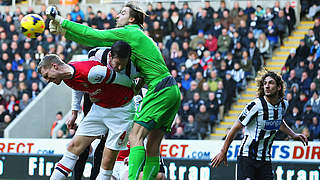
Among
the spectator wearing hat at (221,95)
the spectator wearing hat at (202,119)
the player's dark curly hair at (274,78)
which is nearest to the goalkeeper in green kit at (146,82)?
the player's dark curly hair at (274,78)

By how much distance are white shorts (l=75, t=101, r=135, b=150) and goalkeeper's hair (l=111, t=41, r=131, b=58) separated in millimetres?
877

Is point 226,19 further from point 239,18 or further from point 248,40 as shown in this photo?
point 248,40

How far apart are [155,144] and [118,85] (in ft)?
2.69

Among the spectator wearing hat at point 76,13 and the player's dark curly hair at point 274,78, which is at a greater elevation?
the spectator wearing hat at point 76,13

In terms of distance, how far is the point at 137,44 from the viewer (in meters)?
7.43

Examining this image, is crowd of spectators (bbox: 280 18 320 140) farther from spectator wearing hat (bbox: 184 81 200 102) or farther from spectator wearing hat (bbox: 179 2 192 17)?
spectator wearing hat (bbox: 179 2 192 17)

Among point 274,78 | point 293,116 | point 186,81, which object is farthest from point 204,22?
point 274,78

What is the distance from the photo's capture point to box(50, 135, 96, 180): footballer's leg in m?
7.67

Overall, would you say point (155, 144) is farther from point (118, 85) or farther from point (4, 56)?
point (4, 56)

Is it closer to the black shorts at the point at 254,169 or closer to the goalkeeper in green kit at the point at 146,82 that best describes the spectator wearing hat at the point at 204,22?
the black shorts at the point at 254,169

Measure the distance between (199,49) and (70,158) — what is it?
1133cm

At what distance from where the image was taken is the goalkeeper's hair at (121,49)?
23.7ft

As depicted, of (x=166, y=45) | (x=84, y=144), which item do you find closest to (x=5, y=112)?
(x=166, y=45)

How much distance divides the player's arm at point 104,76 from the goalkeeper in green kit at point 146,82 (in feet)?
0.81
